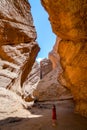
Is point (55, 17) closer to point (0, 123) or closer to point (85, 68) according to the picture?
point (85, 68)

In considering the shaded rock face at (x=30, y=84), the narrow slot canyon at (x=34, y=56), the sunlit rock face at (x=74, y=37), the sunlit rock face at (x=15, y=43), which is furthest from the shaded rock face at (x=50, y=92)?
the sunlit rock face at (x=74, y=37)

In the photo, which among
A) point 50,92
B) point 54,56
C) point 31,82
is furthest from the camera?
point 54,56

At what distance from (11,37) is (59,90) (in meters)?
15.9

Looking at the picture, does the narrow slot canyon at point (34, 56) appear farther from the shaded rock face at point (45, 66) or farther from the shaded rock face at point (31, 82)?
the shaded rock face at point (45, 66)

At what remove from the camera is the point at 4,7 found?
18703 mm

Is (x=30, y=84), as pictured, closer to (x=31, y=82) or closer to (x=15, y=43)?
(x=31, y=82)

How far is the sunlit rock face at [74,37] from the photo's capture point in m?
9.94

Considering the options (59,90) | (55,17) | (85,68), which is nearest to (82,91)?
(85,68)

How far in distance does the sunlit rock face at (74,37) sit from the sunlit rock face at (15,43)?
5764 mm

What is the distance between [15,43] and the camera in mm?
19062

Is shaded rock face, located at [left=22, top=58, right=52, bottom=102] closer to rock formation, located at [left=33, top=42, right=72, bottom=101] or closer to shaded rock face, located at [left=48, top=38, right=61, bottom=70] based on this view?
rock formation, located at [left=33, top=42, right=72, bottom=101]

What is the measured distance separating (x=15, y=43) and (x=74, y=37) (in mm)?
9121

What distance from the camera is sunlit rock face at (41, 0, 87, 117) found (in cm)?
994

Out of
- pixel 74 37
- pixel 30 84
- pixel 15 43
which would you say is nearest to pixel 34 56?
→ pixel 15 43
